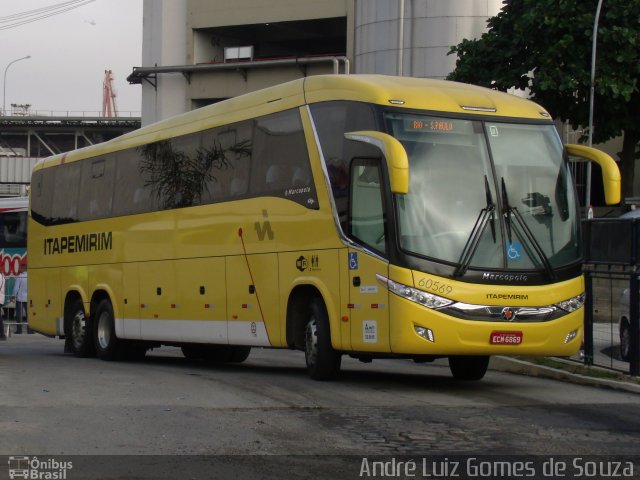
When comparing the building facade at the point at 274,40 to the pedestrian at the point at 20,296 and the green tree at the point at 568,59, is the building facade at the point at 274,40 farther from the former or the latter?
the pedestrian at the point at 20,296

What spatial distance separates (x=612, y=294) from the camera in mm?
14898

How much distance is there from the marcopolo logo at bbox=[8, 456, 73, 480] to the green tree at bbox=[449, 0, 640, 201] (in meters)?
30.2

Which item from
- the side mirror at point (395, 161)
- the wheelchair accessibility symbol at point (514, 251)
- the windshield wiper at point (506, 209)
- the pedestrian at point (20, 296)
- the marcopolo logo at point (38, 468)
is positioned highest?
the side mirror at point (395, 161)

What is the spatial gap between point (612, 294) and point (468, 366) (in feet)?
7.42

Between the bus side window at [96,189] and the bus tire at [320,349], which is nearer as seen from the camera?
the bus tire at [320,349]

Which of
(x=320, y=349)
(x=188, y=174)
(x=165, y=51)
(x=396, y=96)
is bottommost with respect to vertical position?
(x=320, y=349)

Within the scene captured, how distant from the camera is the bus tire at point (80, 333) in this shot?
812 inches

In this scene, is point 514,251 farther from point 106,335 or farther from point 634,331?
point 106,335

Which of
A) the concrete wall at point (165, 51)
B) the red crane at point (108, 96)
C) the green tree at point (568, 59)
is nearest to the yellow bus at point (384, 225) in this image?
the green tree at point (568, 59)

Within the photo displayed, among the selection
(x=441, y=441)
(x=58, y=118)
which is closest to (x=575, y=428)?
(x=441, y=441)

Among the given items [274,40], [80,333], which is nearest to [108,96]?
[274,40]

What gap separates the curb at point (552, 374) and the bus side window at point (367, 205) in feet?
11.2

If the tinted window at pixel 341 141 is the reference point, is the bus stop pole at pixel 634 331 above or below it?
below

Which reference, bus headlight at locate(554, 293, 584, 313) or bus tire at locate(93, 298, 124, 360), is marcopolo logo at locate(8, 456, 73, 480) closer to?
bus headlight at locate(554, 293, 584, 313)
